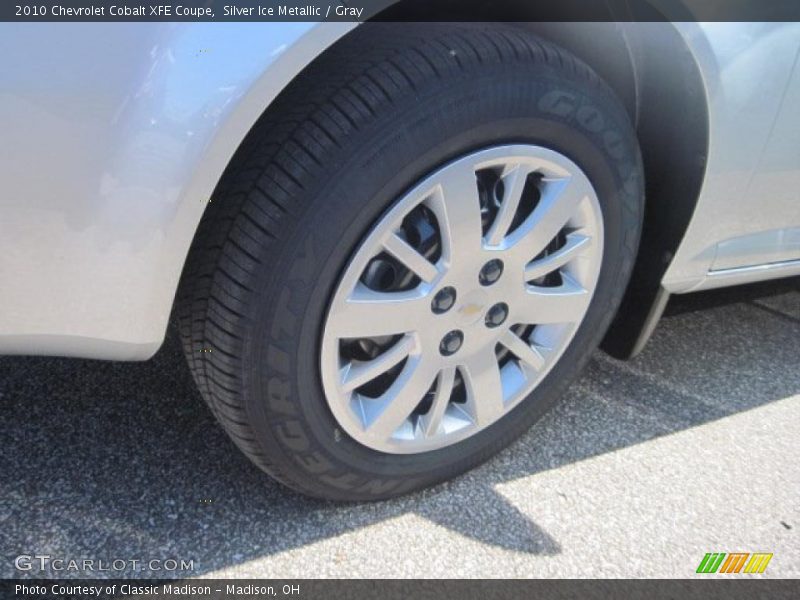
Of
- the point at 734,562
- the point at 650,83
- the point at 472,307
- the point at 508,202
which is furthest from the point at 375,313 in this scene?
the point at 734,562

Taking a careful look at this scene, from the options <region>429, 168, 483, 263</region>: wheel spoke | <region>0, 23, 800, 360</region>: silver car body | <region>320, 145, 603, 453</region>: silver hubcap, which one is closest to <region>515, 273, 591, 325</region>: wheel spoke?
<region>320, 145, 603, 453</region>: silver hubcap

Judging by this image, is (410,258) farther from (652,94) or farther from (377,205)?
(652,94)

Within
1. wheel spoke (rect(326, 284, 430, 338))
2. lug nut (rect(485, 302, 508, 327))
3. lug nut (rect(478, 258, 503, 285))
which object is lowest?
lug nut (rect(485, 302, 508, 327))

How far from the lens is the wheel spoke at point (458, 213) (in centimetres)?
140

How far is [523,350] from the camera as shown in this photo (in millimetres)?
1689

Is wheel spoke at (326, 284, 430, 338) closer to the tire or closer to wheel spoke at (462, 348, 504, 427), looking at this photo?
the tire

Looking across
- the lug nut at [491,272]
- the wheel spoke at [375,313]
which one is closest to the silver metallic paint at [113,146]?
the wheel spoke at [375,313]

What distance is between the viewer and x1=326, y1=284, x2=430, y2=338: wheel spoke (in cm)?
138

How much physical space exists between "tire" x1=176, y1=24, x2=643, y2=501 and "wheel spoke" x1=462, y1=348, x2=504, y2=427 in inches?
10.1

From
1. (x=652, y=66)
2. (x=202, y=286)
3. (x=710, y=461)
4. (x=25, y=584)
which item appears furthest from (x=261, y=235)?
(x=710, y=461)

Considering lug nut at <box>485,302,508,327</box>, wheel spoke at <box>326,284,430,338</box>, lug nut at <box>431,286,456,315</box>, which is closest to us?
wheel spoke at <box>326,284,430,338</box>

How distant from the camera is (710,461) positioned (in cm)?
192

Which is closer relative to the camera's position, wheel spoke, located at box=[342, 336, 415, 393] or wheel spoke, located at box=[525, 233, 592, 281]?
wheel spoke, located at box=[342, 336, 415, 393]

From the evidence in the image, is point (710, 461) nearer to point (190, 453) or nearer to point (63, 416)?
point (190, 453)
